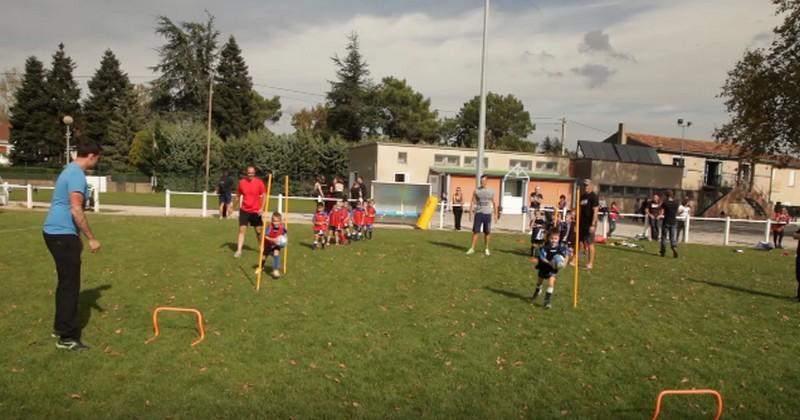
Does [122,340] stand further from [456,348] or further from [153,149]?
[153,149]

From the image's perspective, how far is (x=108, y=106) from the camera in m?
64.8

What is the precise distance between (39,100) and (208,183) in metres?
28.3

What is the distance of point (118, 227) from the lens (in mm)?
16719

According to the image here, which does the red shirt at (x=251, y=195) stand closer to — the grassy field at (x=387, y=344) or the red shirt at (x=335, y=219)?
the grassy field at (x=387, y=344)

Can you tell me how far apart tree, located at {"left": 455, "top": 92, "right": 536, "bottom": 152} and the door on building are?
145 feet

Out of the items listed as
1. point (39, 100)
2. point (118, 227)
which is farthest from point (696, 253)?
point (39, 100)

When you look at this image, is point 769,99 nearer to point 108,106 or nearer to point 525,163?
point 525,163

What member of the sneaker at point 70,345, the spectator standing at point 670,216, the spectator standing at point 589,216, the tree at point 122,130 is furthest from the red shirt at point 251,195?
the tree at point 122,130

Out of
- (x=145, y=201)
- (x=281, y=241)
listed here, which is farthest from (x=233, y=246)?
(x=145, y=201)

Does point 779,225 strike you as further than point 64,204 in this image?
Yes

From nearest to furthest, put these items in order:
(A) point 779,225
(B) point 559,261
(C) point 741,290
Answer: (B) point 559,261, (C) point 741,290, (A) point 779,225

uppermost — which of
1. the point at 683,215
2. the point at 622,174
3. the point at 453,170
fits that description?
the point at 622,174

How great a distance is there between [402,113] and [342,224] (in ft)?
182

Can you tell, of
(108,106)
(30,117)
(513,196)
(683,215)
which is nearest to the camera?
(683,215)
